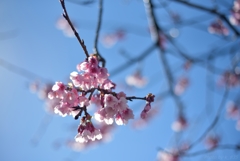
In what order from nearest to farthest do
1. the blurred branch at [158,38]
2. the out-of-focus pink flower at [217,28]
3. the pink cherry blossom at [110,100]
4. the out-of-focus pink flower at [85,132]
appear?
the pink cherry blossom at [110,100] < the out-of-focus pink flower at [85,132] < the blurred branch at [158,38] < the out-of-focus pink flower at [217,28]

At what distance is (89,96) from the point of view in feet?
4.51

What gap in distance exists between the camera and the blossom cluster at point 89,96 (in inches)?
52.2

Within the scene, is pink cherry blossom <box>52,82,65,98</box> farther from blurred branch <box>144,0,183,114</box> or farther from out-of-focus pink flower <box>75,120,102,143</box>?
blurred branch <box>144,0,183,114</box>

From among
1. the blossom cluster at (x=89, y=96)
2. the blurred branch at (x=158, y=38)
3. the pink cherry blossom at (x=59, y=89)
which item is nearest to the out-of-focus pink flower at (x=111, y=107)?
the blossom cluster at (x=89, y=96)

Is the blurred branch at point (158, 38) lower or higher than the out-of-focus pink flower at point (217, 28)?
lower

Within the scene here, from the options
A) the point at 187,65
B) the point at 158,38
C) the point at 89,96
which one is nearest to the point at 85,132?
the point at 89,96

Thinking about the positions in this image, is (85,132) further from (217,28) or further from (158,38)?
(217,28)

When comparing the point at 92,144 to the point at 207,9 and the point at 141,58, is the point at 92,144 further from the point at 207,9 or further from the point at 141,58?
the point at 207,9

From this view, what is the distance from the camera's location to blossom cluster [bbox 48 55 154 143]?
1326 millimetres

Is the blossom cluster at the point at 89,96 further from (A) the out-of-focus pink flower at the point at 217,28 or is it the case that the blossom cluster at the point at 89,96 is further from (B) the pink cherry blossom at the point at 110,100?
(A) the out-of-focus pink flower at the point at 217,28

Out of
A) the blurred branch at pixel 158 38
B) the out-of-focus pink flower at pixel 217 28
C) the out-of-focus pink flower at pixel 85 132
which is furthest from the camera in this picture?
the out-of-focus pink flower at pixel 217 28

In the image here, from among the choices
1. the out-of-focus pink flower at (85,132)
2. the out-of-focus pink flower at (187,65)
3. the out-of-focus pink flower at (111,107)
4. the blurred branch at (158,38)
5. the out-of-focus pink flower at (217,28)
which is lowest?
the out-of-focus pink flower at (85,132)

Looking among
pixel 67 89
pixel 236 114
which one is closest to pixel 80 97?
pixel 67 89

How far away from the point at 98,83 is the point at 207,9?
2210mm
